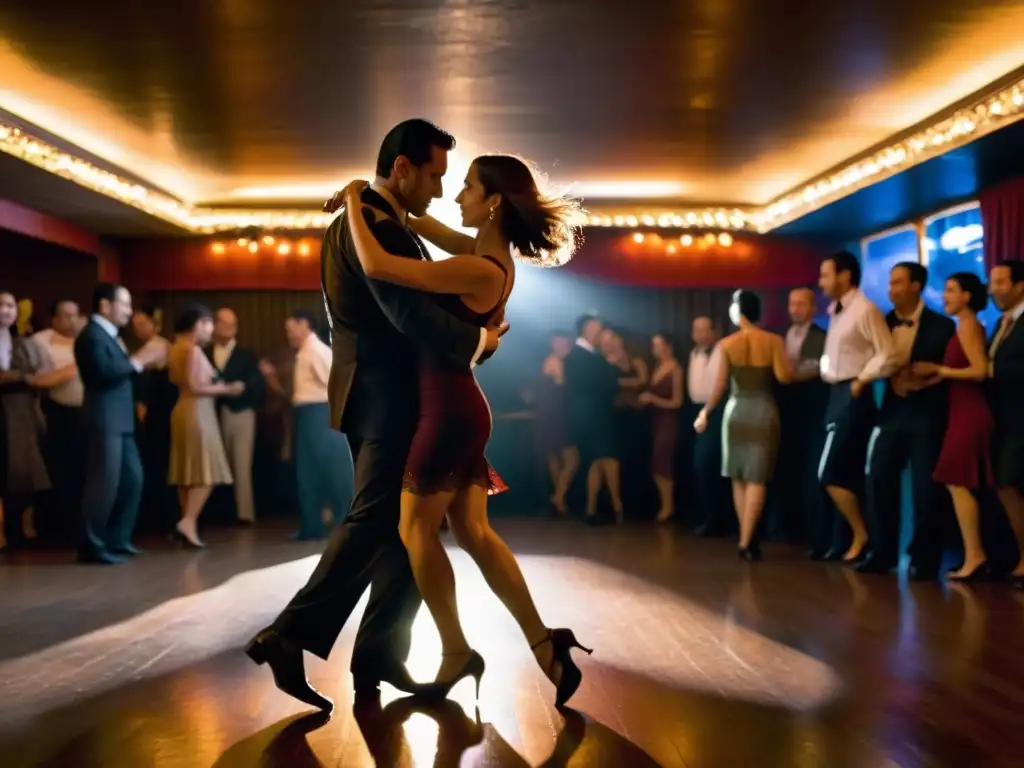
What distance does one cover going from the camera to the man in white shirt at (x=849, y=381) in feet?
16.1

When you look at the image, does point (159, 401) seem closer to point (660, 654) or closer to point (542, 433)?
point (542, 433)

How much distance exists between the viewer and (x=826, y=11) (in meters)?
3.85

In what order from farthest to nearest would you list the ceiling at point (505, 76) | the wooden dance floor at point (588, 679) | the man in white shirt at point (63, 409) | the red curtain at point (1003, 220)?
the man in white shirt at point (63, 409) → the red curtain at point (1003, 220) → the ceiling at point (505, 76) → the wooden dance floor at point (588, 679)

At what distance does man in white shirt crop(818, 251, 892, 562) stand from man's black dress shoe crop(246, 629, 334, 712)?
11.3ft

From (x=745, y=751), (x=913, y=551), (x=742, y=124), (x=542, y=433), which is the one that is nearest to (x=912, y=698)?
(x=745, y=751)

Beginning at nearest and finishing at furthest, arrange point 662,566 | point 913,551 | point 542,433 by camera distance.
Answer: point 913,551 → point 662,566 → point 542,433

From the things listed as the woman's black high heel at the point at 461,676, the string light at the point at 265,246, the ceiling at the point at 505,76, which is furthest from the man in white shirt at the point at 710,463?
the woman's black high heel at the point at 461,676

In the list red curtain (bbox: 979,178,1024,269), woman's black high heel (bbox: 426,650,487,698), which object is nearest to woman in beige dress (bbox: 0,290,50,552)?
woman's black high heel (bbox: 426,650,487,698)

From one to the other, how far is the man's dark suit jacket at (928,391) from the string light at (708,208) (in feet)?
3.38

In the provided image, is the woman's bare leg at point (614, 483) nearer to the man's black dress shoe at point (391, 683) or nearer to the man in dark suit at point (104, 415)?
the man in dark suit at point (104, 415)

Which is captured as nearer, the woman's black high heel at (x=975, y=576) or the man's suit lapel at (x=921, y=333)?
the woman's black high heel at (x=975, y=576)

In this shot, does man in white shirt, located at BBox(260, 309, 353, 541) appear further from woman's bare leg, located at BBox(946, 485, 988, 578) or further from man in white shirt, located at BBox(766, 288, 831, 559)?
woman's bare leg, located at BBox(946, 485, 988, 578)

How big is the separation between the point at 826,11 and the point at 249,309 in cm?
621

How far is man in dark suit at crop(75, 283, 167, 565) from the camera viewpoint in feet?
17.2
